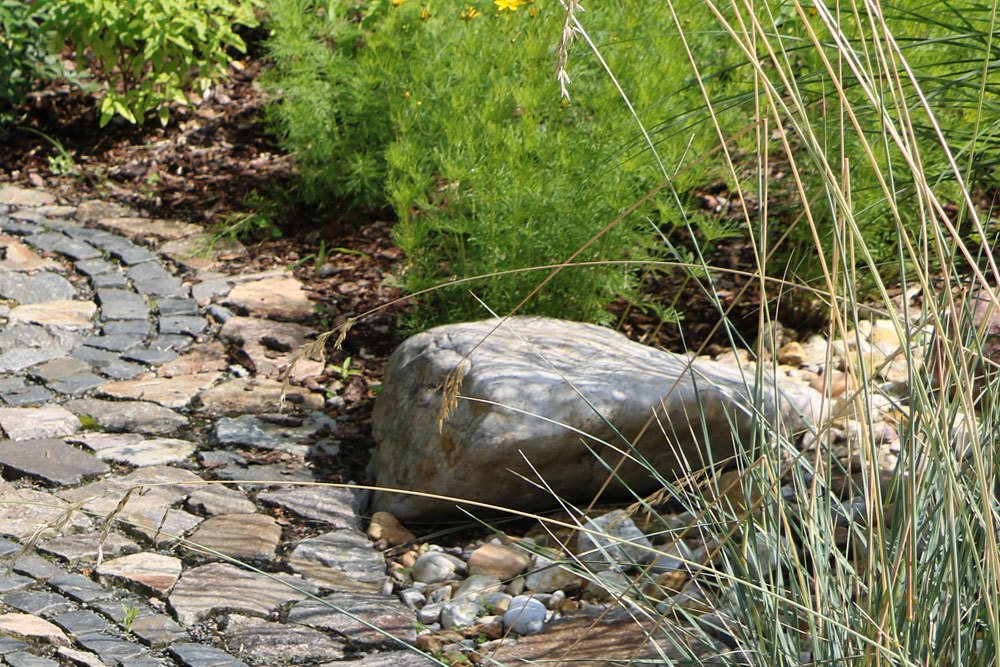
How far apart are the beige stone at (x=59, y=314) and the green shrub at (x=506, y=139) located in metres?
1.17

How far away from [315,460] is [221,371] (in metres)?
0.78

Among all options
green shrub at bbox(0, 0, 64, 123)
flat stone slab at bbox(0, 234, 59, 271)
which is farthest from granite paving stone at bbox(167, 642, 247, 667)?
green shrub at bbox(0, 0, 64, 123)

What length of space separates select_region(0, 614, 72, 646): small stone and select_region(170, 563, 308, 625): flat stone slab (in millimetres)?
274

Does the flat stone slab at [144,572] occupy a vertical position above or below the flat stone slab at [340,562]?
above

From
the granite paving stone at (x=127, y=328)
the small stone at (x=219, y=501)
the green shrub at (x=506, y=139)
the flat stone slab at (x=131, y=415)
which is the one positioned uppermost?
the green shrub at (x=506, y=139)

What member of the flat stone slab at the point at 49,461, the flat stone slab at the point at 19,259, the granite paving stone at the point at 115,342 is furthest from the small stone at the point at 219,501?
the flat stone slab at the point at 19,259

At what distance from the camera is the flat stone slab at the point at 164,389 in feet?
12.9

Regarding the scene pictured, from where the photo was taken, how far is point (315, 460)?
361 cm

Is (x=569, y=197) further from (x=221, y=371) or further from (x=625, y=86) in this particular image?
(x=221, y=371)

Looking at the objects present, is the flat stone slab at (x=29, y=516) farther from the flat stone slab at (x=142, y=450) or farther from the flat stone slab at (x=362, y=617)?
the flat stone slab at (x=362, y=617)

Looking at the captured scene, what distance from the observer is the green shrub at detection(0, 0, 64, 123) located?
20.6 ft

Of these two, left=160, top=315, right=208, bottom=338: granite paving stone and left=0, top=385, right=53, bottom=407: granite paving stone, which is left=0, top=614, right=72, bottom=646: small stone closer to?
left=0, top=385, right=53, bottom=407: granite paving stone

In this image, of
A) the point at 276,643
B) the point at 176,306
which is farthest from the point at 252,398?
the point at 276,643

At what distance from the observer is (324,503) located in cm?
337
